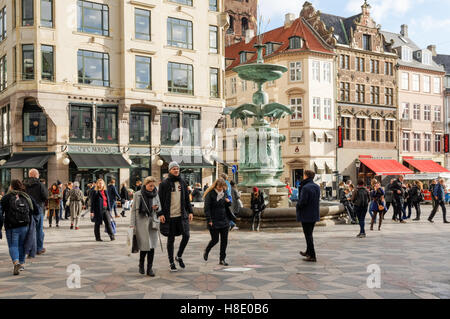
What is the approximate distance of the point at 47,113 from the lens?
27.7 metres

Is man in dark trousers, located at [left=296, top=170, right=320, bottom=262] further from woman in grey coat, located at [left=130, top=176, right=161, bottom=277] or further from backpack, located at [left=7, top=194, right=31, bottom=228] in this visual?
backpack, located at [left=7, top=194, right=31, bottom=228]

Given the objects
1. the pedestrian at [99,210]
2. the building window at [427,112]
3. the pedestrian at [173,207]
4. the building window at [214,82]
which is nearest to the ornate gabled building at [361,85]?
the building window at [427,112]

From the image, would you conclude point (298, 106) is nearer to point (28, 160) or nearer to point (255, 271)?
point (28, 160)

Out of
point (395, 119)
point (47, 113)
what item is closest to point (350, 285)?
point (47, 113)

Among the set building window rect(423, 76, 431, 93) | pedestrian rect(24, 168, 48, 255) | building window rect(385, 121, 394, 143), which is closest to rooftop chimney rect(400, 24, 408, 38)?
building window rect(423, 76, 431, 93)

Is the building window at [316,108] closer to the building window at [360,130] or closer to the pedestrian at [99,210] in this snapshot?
the building window at [360,130]

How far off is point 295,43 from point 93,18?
20176 millimetres

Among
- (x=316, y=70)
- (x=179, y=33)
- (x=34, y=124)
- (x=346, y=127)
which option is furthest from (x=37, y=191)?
(x=346, y=127)

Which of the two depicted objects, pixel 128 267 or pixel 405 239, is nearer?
pixel 128 267

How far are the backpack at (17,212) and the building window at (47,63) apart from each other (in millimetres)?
20989

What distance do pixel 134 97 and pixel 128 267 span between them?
2238 centimetres

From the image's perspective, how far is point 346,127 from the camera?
4531 centimetres

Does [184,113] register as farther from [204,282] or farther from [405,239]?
[204,282]

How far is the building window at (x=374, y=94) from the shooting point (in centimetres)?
4694
